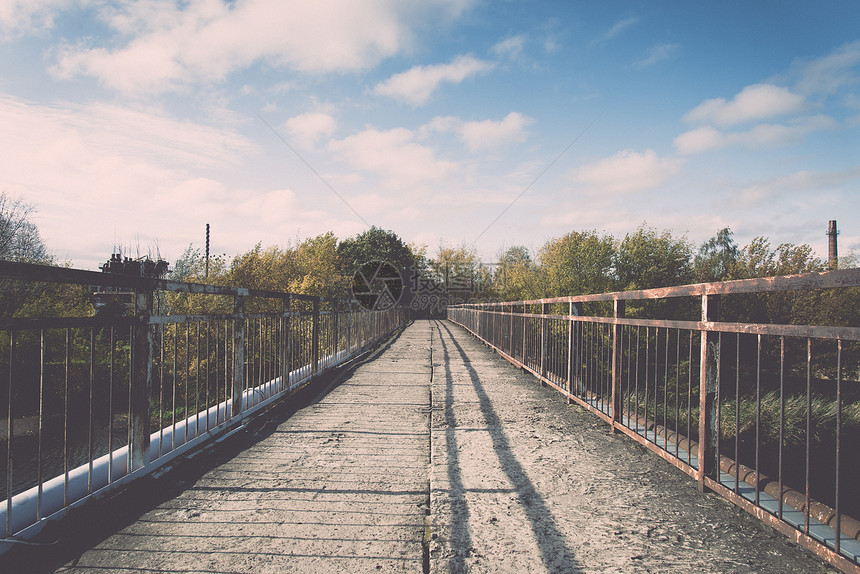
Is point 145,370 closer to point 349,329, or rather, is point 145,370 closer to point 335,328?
point 335,328

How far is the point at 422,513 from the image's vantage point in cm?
270

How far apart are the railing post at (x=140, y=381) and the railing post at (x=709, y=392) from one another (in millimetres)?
3552

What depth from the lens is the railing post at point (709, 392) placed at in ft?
9.70

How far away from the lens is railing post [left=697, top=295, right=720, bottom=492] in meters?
2.96

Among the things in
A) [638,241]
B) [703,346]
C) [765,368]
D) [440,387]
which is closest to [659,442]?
[703,346]

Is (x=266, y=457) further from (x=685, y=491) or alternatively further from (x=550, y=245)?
(x=550, y=245)

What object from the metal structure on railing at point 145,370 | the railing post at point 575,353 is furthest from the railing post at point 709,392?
the metal structure on railing at point 145,370

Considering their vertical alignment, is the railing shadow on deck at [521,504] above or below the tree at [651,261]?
below

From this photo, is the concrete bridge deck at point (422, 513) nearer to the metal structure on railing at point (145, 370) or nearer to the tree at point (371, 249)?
the metal structure on railing at point (145, 370)

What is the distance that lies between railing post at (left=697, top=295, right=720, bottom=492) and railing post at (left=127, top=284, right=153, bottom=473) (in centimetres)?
355

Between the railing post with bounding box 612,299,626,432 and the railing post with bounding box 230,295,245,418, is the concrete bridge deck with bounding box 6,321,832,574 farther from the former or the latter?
the railing post with bounding box 230,295,245,418

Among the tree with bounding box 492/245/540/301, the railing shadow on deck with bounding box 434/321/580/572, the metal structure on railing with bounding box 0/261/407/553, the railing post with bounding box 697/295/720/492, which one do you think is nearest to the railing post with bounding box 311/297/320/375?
the metal structure on railing with bounding box 0/261/407/553
